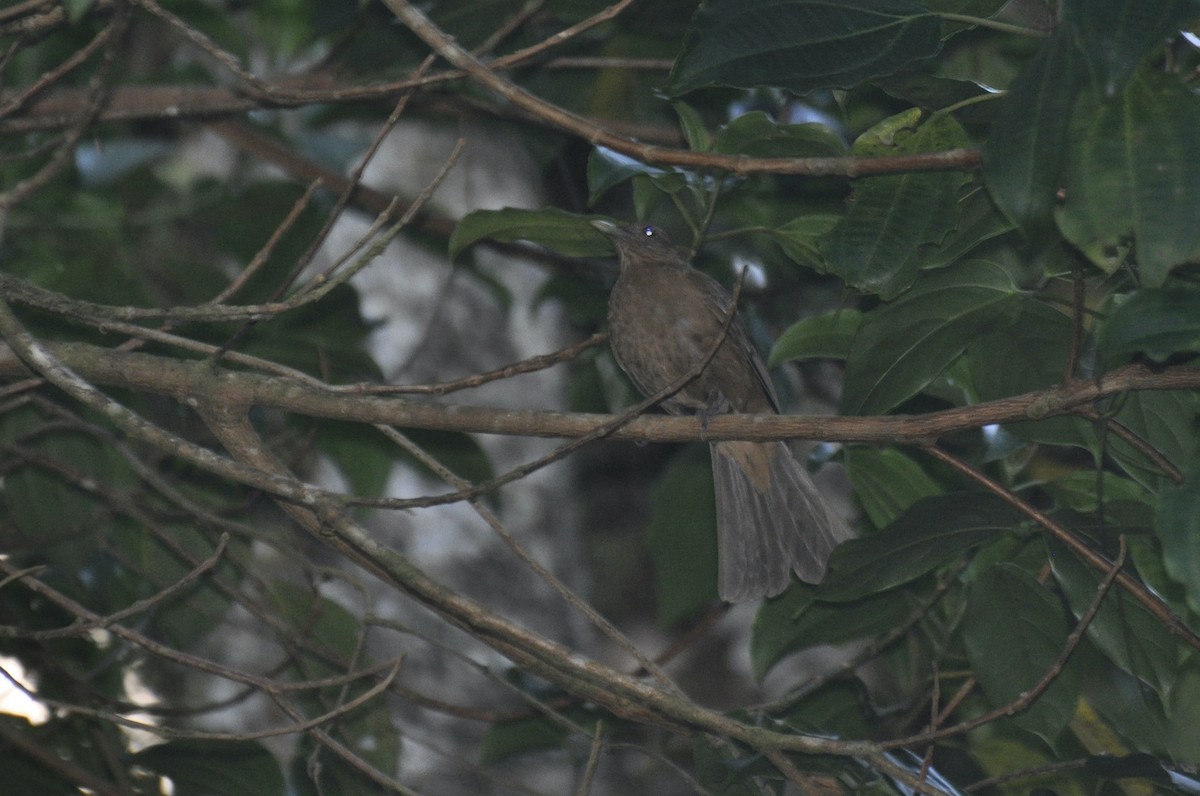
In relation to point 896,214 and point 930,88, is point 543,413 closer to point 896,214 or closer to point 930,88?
point 896,214

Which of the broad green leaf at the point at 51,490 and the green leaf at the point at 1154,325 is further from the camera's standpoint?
the broad green leaf at the point at 51,490

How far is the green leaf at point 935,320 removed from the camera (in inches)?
109

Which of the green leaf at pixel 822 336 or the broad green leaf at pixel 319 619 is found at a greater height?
the green leaf at pixel 822 336

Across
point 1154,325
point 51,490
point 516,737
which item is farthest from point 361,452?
point 1154,325

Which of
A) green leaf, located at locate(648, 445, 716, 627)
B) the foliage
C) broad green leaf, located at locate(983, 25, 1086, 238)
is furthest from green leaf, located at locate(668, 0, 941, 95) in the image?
green leaf, located at locate(648, 445, 716, 627)

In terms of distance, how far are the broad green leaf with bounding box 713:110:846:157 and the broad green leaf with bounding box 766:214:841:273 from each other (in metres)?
0.20

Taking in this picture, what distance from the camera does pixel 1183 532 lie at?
6.58 feet

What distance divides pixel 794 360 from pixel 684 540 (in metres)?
0.93

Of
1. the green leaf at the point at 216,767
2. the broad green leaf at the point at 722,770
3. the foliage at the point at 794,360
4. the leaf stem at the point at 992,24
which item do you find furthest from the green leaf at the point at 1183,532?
the green leaf at the point at 216,767

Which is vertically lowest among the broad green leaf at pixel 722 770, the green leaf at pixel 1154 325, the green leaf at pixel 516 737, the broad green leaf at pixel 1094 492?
the green leaf at pixel 516 737

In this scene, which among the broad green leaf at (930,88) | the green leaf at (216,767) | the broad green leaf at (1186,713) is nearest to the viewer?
the broad green leaf at (930,88)

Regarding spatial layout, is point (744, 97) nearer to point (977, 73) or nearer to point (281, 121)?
point (977, 73)

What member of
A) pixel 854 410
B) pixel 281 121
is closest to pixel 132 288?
pixel 281 121

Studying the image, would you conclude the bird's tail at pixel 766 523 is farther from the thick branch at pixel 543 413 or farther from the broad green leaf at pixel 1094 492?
the thick branch at pixel 543 413
